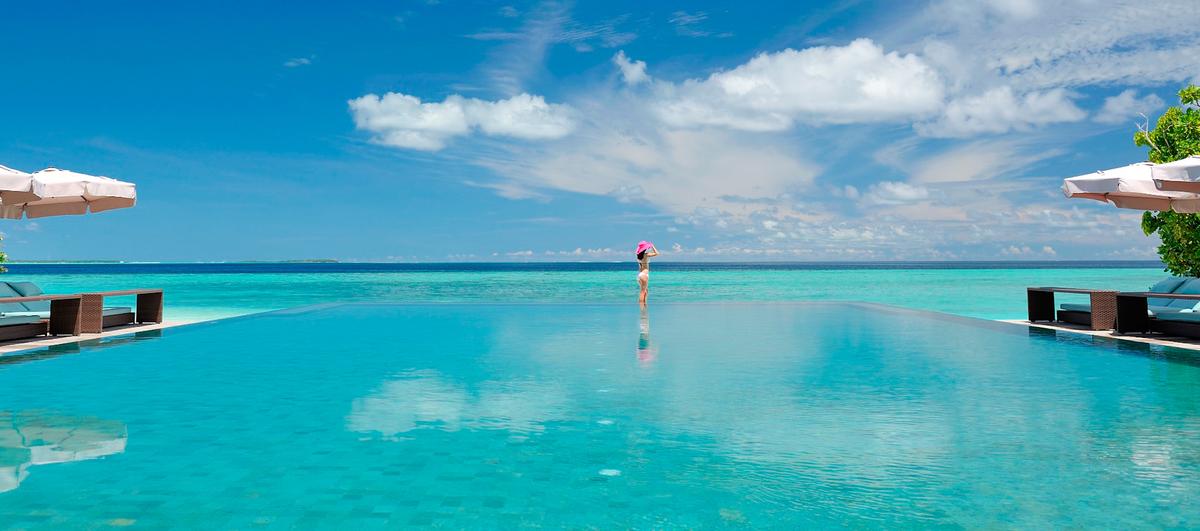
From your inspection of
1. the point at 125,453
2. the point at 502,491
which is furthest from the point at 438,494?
the point at 125,453

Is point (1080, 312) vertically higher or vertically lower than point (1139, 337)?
higher

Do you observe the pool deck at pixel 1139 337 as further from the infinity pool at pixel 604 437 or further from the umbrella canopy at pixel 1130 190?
the umbrella canopy at pixel 1130 190

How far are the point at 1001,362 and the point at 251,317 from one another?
48.4 ft

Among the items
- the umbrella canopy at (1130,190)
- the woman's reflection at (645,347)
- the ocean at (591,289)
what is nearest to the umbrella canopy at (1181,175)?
the umbrella canopy at (1130,190)

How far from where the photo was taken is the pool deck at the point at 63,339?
10312 mm

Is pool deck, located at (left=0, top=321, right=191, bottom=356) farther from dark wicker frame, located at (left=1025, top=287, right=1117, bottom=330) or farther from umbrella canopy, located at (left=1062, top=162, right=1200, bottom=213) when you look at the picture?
dark wicker frame, located at (left=1025, top=287, right=1117, bottom=330)

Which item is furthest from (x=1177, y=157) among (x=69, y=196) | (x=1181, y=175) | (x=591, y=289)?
(x=591, y=289)

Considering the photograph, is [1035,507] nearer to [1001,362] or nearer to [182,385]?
[1001,362]

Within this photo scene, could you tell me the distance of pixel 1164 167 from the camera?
30.6ft

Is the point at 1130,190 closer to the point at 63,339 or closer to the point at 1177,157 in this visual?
the point at 1177,157

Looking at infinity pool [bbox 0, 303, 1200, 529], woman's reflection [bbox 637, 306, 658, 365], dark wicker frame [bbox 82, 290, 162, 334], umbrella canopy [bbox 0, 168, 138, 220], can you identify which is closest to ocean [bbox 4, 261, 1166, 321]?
dark wicker frame [bbox 82, 290, 162, 334]

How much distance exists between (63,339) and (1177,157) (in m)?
21.2

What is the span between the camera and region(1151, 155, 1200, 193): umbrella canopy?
8.87m

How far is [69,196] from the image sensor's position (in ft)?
34.9
